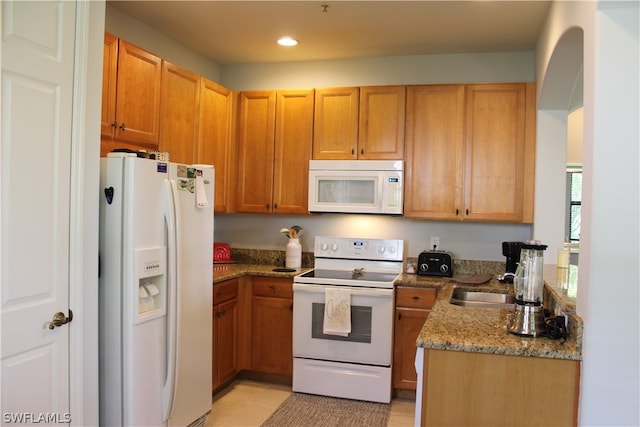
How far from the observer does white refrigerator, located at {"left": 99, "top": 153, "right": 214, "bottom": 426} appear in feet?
7.92

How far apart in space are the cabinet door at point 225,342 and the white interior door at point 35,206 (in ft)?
4.46

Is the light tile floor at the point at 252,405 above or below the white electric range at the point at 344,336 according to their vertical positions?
below

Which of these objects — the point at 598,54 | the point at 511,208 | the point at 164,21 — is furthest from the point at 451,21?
the point at 164,21

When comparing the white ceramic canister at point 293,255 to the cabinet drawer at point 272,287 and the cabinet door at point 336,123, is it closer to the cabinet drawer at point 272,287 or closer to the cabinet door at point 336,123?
the cabinet drawer at point 272,287

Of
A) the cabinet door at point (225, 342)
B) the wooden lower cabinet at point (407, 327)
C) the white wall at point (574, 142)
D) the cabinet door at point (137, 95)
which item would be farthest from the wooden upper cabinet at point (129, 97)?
the white wall at point (574, 142)

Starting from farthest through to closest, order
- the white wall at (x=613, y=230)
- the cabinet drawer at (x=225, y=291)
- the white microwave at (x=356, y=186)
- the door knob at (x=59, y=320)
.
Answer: the white microwave at (x=356, y=186) → the cabinet drawer at (x=225, y=291) → the door knob at (x=59, y=320) → the white wall at (x=613, y=230)

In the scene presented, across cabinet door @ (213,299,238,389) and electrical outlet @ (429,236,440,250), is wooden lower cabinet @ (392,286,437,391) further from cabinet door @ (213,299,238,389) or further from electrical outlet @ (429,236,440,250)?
cabinet door @ (213,299,238,389)

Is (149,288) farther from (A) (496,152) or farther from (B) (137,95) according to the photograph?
(A) (496,152)

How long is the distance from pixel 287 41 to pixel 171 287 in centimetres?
207

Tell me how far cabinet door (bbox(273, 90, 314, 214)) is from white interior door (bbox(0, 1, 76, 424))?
2065 mm

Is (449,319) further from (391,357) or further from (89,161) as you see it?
(89,161)

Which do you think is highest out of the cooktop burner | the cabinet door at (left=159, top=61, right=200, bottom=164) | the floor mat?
the cabinet door at (left=159, top=61, right=200, bottom=164)

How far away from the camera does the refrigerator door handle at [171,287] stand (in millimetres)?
2604

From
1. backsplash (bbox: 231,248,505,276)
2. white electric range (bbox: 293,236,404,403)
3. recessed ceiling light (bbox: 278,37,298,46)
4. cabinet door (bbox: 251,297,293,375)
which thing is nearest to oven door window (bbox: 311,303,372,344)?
white electric range (bbox: 293,236,404,403)
